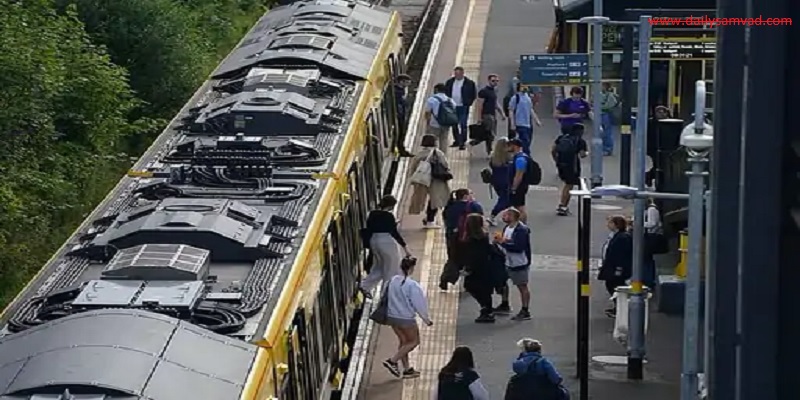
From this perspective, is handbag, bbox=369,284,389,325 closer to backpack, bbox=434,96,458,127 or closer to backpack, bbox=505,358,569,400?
backpack, bbox=505,358,569,400

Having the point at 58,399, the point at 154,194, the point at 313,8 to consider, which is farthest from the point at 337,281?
the point at 313,8

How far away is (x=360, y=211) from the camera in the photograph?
1686 centimetres

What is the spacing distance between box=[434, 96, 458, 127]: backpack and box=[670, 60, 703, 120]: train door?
12.6ft

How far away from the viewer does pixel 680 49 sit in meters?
21.4

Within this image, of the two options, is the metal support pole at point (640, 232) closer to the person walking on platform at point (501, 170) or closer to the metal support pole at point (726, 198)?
the person walking on platform at point (501, 170)

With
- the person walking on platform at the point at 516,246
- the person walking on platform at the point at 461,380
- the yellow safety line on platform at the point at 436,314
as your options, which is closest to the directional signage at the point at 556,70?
the yellow safety line on platform at the point at 436,314

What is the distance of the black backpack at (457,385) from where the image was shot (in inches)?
464

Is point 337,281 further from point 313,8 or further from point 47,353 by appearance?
point 313,8

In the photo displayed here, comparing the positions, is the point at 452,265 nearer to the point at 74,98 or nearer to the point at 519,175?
the point at 519,175

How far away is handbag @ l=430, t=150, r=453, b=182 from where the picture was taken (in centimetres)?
1914

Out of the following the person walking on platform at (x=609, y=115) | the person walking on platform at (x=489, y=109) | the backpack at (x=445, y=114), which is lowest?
the backpack at (x=445, y=114)

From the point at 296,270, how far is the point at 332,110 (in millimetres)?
5233

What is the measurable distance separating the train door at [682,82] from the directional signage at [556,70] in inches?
179

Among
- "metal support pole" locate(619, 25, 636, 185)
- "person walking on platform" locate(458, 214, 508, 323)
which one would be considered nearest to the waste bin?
"person walking on platform" locate(458, 214, 508, 323)
